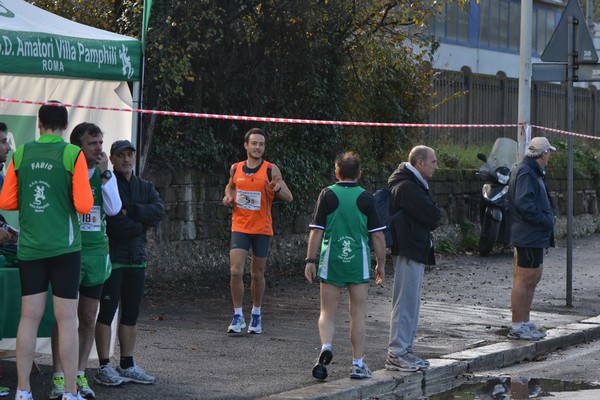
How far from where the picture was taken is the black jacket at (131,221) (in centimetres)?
830

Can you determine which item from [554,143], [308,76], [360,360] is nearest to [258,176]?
[360,360]

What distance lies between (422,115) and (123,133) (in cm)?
1054

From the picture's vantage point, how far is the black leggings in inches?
331

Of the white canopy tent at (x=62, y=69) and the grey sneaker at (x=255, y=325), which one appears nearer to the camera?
the white canopy tent at (x=62, y=69)

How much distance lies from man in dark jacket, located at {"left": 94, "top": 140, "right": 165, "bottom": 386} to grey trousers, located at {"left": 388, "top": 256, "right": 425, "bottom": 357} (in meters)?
2.00

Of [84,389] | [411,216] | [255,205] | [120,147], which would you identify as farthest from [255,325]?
[84,389]

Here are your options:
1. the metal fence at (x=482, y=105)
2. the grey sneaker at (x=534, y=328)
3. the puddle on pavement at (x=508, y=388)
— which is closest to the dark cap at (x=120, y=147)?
the puddle on pavement at (x=508, y=388)


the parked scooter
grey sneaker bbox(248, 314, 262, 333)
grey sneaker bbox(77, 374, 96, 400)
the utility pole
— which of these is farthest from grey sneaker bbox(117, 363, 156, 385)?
the parked scooter

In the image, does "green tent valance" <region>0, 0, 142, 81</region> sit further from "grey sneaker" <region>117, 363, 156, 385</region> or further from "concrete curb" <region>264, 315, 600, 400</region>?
"concrete curb" <region>264, 315, 600, 400</region>

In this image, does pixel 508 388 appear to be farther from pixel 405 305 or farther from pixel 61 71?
pixel 61 71

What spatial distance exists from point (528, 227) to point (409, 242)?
231 cm

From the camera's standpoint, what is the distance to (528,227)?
11297 mm

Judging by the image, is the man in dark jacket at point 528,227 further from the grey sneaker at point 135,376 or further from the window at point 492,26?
the window at point 492,26

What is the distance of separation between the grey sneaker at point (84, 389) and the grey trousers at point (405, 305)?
2.54 metres
